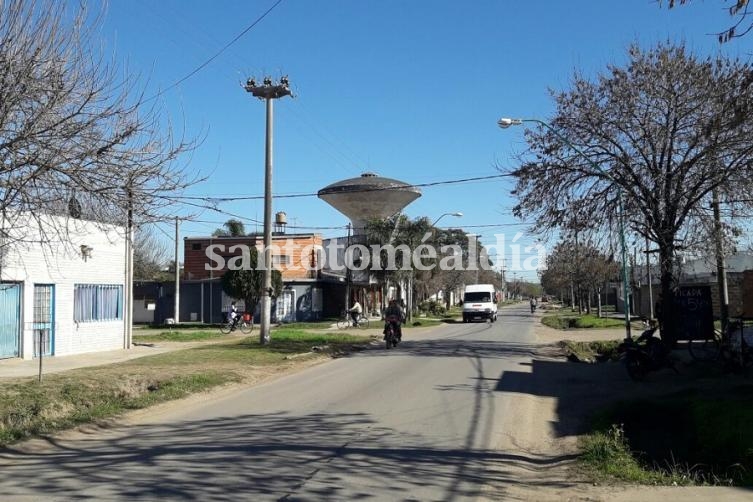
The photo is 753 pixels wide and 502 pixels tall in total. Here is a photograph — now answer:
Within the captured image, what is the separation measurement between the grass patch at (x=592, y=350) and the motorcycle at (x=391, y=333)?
6.16 m

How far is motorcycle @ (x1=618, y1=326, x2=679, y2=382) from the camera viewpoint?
15258mm

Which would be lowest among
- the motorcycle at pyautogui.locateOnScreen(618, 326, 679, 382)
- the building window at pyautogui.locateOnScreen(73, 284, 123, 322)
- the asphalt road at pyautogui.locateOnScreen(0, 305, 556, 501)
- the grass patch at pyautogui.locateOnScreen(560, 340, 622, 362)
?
the grass patch at pyautogui.locateOnScreen(560, 340, 622, 362)

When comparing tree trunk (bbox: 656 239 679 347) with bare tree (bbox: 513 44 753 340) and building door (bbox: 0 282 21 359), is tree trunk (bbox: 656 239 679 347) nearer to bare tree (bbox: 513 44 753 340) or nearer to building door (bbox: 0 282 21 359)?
bare tree (bbox: 513 44 753 340)

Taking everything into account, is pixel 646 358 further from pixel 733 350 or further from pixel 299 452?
pixel 299 452

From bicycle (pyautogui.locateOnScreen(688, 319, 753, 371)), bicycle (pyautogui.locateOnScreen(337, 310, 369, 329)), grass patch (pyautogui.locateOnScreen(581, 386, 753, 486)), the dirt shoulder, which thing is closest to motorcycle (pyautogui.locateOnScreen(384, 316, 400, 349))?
the dirt shoulder

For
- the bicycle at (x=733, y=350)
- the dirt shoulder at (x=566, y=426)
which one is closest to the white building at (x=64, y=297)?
the dirt shoulder at (x=566, y=426)

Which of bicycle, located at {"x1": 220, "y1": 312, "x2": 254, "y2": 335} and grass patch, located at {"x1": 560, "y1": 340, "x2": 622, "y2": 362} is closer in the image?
grass patch, located at {"x1": 560, "y1": 340, "x2": 622, "y2": 362}

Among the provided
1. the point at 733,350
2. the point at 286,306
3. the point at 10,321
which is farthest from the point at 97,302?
the point at 286,306

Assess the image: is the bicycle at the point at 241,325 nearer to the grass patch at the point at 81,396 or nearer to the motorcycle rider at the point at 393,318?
the motorcycle rider at the point at 393,318

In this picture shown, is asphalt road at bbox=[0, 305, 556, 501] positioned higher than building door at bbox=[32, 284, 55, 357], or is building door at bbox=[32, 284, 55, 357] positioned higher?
building door at bbox=[32, 284, 55, 357]

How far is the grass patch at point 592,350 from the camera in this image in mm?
22453

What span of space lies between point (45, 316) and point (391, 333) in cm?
1166

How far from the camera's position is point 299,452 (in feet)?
27.6

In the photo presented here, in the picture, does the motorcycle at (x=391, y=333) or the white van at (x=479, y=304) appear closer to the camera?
the motorcycle at (x=391, y=333)
